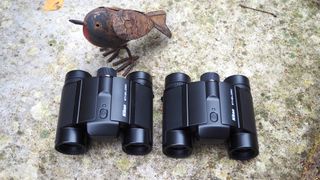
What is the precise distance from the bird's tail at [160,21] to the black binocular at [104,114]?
471 millimetres

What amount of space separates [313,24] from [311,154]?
38.6 inches

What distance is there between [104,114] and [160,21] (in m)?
0.80

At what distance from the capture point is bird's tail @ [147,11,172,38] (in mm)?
2715

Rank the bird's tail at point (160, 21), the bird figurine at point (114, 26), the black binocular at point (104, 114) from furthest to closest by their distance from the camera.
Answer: the bird's tail at point (160, 21) → the bird figurine at point (114, 26) → the black binocular at point (104, 114)

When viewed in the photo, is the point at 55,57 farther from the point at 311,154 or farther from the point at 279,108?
the point at 311,154

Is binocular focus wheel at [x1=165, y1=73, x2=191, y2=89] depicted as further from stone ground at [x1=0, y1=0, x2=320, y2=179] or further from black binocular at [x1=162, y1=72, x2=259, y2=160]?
stone ground at [x1=0, y1=0, x2=320, y2=179]

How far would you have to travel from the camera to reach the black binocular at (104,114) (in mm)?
2244

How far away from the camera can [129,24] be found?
2.47 m

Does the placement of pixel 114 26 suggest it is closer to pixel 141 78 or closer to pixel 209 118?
pixel 141 78

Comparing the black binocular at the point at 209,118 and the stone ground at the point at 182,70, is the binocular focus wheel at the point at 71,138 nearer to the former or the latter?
the stone ground at the point at 182,70

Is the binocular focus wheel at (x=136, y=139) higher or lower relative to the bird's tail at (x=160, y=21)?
lower

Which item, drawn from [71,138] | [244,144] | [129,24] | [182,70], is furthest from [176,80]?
[71,138]

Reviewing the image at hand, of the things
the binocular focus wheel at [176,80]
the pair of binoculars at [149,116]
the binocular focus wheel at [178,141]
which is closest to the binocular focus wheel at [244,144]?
the pair of binoculars at [149,116]

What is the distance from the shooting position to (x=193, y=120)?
2.26 meters
